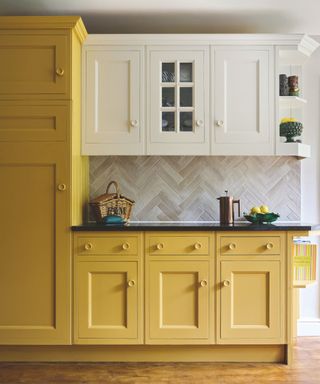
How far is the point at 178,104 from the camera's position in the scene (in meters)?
2.95

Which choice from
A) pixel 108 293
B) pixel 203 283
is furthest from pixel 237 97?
pixel 108 293

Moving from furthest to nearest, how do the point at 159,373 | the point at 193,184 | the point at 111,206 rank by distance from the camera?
the point at 193,184 → the point at 111,206 → the point at 159,373

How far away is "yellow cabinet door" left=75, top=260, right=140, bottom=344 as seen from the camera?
8.63 ft

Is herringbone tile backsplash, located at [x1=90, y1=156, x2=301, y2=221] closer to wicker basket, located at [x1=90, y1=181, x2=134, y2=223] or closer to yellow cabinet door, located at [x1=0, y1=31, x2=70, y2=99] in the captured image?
wicker basket, located at [x1=90, y1=181, x2=134, y2=223]

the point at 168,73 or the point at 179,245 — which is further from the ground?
the point at 168,73

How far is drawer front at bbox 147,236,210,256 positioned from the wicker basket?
35cm

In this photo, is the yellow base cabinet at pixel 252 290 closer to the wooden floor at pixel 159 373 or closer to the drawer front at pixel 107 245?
the wooden floor at pixel 159 373

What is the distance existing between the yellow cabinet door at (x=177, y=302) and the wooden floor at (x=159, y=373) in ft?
0.58

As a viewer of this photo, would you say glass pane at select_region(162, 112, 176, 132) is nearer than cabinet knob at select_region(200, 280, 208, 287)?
No

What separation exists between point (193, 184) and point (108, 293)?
44.1 inches

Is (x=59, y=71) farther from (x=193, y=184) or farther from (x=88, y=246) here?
(x=193, y=184)

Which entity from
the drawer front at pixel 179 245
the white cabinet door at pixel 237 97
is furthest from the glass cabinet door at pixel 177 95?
the drawer front at pixel 179 245

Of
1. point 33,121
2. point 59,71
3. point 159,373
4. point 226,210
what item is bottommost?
point 159,373

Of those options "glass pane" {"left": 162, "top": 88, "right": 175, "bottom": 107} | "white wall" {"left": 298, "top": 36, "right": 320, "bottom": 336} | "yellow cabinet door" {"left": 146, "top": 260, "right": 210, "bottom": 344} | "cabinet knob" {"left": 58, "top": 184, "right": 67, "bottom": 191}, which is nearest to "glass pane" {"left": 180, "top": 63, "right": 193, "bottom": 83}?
"glass pane" {"left": 162, "top": 88, "right": 175, "bottom": 107}
